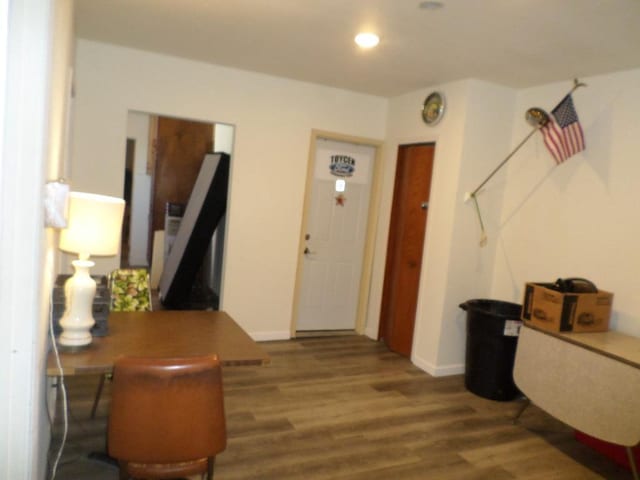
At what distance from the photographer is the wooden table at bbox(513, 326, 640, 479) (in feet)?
8.55

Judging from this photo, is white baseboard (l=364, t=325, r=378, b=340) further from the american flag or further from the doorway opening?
the american flag

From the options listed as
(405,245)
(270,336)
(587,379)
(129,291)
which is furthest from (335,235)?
(587,379)

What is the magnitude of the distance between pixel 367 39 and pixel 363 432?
8.67 feet

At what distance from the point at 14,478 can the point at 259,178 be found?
331 centimetres

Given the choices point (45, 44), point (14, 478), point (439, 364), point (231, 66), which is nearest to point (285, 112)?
point (231, 66)

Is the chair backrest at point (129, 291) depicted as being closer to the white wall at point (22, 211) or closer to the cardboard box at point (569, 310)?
the white wall at point (22, 211)

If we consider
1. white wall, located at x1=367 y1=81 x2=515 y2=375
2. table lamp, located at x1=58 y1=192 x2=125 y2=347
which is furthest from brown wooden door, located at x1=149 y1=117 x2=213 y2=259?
table lamp, located at x1=58 y1=192 x2=125 y2=347

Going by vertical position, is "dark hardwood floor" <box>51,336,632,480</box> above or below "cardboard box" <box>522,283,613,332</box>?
below

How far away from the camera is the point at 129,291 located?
3045 millimetres

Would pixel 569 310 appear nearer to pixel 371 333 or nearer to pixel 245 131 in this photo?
pixel 371 333

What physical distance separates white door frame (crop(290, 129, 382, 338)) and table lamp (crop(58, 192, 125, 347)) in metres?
2.79

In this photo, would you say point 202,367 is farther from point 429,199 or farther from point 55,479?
point 429,199

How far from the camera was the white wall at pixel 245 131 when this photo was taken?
389cm

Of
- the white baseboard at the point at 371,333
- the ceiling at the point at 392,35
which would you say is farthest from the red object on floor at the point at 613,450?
the ceiling at the point at 392,35
